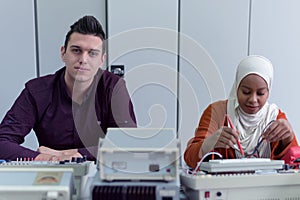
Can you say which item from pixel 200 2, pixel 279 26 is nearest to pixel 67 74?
pixel 200 2

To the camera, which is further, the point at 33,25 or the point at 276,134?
the point at 33,25

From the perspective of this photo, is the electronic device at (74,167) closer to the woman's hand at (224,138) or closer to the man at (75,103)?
the woman's hand at (224,138)

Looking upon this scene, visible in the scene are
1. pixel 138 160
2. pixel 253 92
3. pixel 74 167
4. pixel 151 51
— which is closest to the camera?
pixel 138 160

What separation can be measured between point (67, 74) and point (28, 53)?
909 mm

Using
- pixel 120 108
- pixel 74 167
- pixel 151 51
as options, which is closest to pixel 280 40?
pixel 151 51

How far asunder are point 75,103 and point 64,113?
65 millimetres

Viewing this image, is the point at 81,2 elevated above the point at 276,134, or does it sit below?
above

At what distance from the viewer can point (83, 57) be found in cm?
144

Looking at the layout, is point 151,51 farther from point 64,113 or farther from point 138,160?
point 138,160

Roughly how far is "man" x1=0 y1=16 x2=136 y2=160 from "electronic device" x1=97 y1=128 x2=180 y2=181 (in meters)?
0.70

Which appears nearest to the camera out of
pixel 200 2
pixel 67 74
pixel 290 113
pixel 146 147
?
pixel 146 147

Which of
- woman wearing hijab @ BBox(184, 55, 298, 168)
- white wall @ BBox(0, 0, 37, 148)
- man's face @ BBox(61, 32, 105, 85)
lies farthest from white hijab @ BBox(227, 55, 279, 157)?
white wall @ BBox(0, 0, 37, 148)

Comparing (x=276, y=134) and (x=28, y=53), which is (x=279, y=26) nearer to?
(x=276, y=134)

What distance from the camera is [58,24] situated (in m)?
2.26
